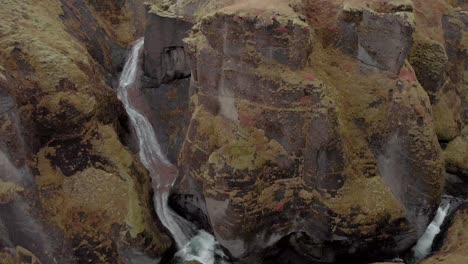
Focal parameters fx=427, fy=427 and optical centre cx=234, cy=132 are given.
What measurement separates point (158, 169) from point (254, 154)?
8.07m

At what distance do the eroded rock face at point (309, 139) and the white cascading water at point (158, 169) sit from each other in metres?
2.01

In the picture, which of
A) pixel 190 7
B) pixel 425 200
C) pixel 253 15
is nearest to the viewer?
pixel 253 15

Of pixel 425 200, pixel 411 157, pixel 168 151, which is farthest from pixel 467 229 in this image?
pixel 168 151

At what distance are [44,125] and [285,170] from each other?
10.8 metres

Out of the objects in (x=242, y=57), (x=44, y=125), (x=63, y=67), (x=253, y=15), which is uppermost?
(x=253, y=15)

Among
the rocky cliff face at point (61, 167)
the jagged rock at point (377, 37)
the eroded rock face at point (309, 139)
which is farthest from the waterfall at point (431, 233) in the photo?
the rocky cliff face at point (61, 167)

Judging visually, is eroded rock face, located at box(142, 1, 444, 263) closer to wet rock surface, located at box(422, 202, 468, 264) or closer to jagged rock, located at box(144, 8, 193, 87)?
wet rock surface, located at box(422, 202, 468, 264)

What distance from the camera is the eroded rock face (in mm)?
18344

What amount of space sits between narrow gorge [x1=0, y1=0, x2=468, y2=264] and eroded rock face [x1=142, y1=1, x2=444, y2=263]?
63 mm

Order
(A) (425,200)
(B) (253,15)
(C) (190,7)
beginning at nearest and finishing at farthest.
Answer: (B) (253,15), (A) (425,200), (C) (190,7)

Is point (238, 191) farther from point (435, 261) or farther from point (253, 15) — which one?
point (435, 261)

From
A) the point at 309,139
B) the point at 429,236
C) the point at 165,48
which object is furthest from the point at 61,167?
the point at 429,236

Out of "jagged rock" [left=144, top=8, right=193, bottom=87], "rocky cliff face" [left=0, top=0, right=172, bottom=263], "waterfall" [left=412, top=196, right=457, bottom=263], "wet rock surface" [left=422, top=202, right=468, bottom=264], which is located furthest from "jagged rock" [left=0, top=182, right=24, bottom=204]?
"waterfall" [left=412, top=196, right=457, bottom=263]

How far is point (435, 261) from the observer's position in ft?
60.0
